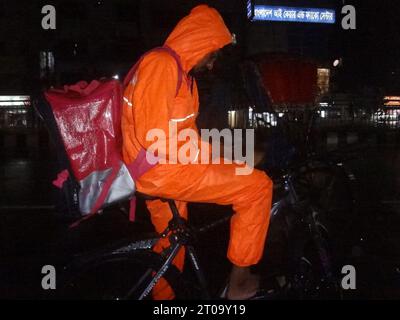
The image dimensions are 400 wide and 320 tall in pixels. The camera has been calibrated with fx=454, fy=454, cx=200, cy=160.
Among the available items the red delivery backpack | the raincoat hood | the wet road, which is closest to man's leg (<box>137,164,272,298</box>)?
the red delivery backpack

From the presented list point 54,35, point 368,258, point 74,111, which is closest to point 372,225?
point 368,258

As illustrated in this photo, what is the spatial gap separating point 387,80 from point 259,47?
9656mm

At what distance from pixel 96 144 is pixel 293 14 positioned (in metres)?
20.7

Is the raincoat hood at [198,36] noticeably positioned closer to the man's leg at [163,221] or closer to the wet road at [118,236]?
the man's leg at [163,221]

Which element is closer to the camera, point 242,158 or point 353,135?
point 242,158

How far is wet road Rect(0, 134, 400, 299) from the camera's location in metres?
3.91

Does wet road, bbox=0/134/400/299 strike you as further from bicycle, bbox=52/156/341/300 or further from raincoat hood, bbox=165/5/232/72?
raincoat hood, bbox=165/5/232/72

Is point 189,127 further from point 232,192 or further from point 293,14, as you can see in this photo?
point 293,14

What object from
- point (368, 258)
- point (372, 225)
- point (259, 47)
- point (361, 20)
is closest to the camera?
point (368, 258)

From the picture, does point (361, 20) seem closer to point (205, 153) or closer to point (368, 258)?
point (368, 258)

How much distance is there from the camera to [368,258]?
4.46m

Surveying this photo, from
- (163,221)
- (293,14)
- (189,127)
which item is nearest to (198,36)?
(189,127)

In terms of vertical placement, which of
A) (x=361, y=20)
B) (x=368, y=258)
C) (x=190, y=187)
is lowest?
(x=368, y=258)

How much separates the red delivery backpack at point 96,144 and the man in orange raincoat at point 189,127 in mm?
51
